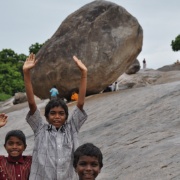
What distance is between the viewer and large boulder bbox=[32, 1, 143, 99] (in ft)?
45.4

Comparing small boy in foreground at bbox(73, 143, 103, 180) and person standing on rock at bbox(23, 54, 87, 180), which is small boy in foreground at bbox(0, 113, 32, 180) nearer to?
person standing on rock at bbox(23, 54, 87, 180)

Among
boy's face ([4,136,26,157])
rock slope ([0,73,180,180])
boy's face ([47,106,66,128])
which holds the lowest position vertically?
rock slope ([0,73,180,180])

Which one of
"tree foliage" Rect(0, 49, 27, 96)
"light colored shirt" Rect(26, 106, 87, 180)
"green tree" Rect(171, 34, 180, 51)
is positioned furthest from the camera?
"green tree" Rect(171, 34, 180, 51)

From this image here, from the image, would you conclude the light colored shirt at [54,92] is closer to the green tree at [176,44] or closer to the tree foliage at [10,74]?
the tree foliage at [10,74]

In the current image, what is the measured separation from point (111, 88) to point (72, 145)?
11.9 meters

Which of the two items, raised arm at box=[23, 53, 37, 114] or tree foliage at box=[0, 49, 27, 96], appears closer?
raised arm at box=[23, 53, 37, 114]

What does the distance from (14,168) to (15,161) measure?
0.07 m

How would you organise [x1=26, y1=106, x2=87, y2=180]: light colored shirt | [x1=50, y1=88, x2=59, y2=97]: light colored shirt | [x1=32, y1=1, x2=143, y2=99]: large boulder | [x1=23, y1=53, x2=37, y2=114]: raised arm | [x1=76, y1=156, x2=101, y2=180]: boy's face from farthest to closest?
[x1=50, y1=88, x2=59, y2=97]: light colored shirt
[x1=32, y1=1, x2=143, y2=99]: large boulder
[x1=23, y1=53, x2=37, y2=114]: raised arm
[x1=26, y1=106, x2=87, y2=180]: light colored shirt
[x1=76, y1=156, x2=101, y2=180]: boy's face

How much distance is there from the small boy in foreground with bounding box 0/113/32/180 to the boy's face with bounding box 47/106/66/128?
11.9 inches

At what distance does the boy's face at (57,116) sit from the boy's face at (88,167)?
745mm

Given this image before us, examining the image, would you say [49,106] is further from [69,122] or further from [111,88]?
[111,88]

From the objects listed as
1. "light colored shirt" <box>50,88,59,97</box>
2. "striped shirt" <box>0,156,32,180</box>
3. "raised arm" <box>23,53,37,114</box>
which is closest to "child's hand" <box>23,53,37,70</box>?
"raised arm" <box>23,53,37,114</box>

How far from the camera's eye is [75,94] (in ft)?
47.6

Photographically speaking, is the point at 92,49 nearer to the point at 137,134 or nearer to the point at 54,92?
the point at 54,92
